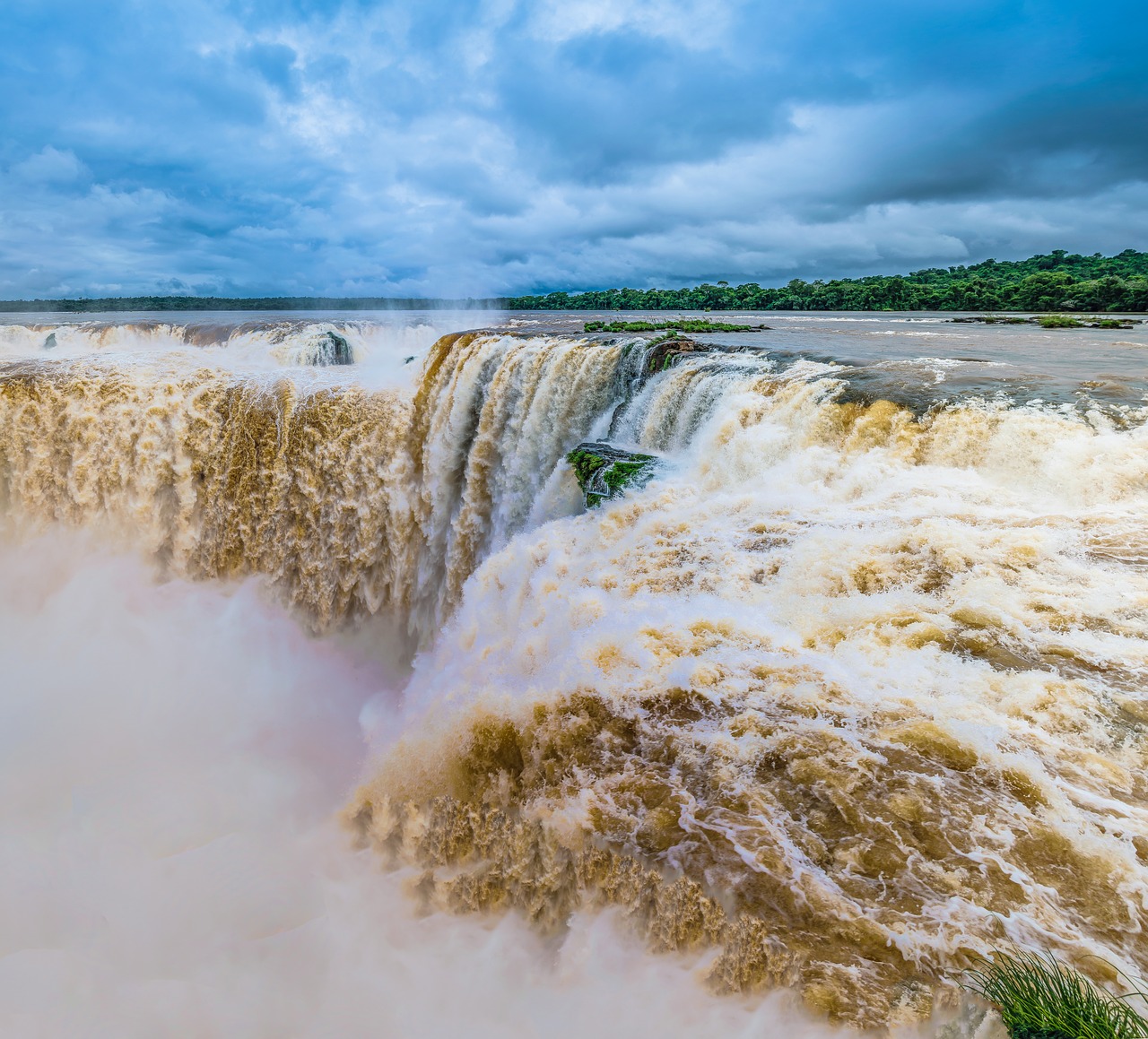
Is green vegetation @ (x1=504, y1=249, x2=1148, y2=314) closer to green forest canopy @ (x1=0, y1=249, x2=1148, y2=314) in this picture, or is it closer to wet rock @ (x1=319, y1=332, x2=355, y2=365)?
green forest canopy @ (x1=0, y1=249, x2=1148, y2=314)

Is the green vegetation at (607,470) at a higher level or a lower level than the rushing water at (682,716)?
higher

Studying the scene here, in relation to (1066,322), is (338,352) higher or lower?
lower

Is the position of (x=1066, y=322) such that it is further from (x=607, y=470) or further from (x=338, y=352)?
(x=338, y=352)

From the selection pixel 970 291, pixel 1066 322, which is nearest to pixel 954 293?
pixel 970 291

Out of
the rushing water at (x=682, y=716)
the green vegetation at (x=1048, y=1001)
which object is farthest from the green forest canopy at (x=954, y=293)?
the green vegetation at (x=1048, y=1001)

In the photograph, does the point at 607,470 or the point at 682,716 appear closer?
the point at 682,716

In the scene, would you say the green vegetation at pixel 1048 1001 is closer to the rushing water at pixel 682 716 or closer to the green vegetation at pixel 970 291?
the rushing water at pixel 682 716

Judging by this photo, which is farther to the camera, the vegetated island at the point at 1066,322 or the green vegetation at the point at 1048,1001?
the vegetated island at the point at 1066,322
